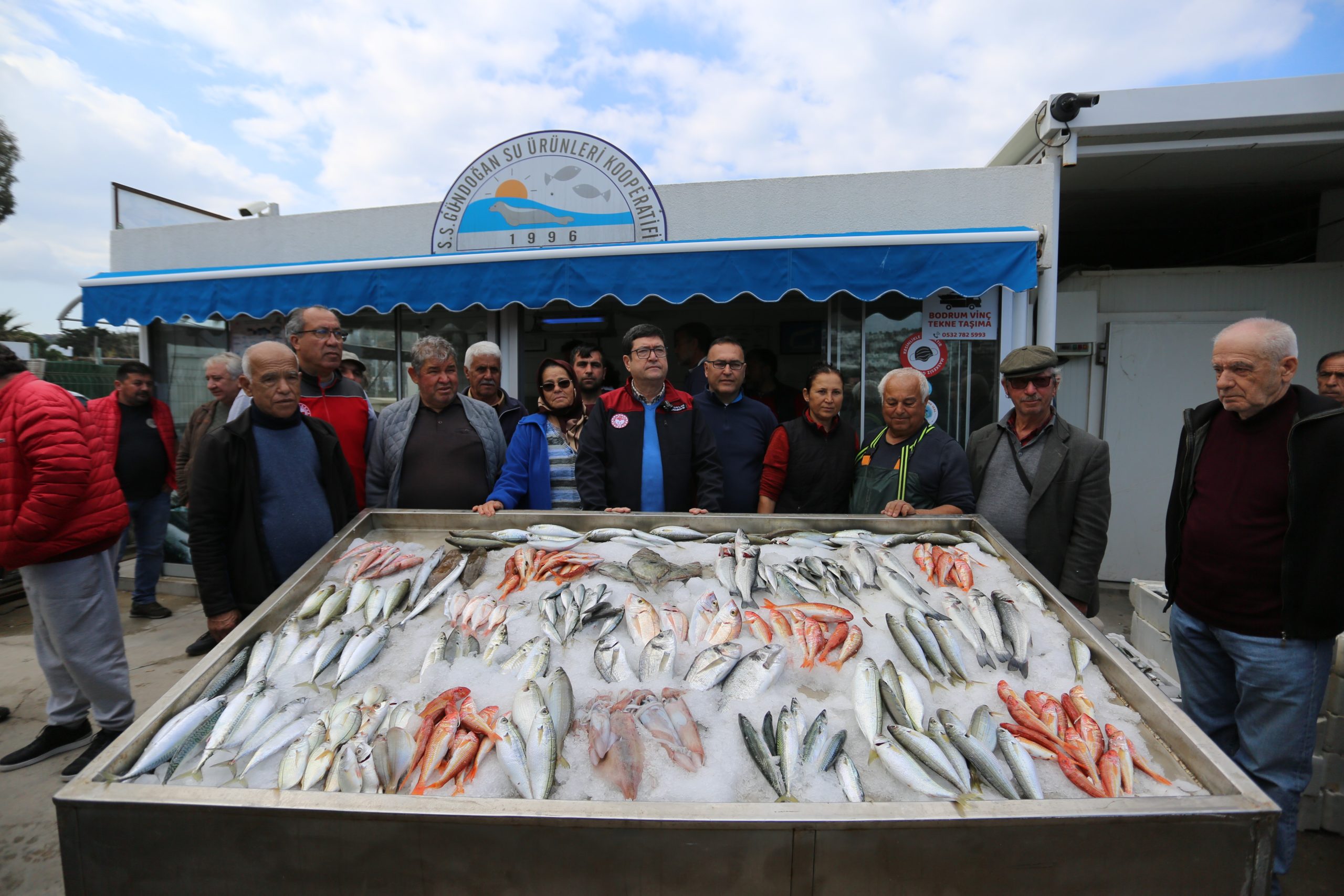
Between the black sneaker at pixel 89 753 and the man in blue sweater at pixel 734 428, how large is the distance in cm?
345

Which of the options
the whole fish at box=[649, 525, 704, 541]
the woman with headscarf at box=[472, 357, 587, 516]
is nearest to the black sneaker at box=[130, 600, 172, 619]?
the woman with headscarf at box=[472, 357, 587, 516]

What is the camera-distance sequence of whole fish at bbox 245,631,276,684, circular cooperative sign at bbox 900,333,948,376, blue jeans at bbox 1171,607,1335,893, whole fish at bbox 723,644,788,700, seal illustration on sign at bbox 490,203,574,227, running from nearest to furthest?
whole fish at bbox 723,644,788,700 < whole fish at bbox 245,631,276,684 < blue jeans at bbox 1171,607,1335,893 < circular cooperative sign at bbox 900,333,948,376 < seal illustration on sign at bbox 490,203,574,227

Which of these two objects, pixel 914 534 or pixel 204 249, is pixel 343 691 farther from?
pixel 204 249

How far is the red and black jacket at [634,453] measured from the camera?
326 cm

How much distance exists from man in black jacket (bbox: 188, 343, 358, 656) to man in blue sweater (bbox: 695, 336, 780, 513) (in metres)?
1.97

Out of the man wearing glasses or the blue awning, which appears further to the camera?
the blue awning

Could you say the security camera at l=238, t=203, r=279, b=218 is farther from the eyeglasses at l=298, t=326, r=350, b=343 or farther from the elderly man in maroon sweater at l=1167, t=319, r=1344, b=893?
the elderly man in maroon sweater at l=1167, t=319, r=1344, b=893

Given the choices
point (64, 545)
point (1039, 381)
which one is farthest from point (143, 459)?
point (1039, 381)

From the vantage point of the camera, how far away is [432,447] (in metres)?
3.36

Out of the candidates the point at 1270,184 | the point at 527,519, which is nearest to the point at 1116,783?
the point at 527,519

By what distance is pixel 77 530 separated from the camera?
302 cm

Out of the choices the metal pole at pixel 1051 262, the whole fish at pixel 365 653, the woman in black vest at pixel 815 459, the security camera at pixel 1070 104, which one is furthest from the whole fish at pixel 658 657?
the security camera at pixel 1070 104

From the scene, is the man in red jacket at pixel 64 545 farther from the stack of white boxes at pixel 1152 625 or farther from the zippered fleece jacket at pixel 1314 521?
the stack of white boxes at pixel 1152 625

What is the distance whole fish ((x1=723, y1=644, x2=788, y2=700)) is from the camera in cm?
173
